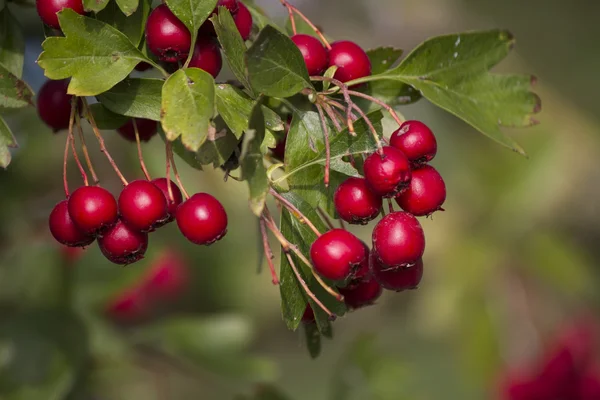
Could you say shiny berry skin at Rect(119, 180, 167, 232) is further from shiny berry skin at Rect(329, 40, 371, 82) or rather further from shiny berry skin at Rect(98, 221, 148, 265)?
shiny berry skin at Rect(329, 40, 371, 82)

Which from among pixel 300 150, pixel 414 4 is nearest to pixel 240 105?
pixel 300 150

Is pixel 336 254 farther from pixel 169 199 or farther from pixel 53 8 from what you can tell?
pixel 53 8

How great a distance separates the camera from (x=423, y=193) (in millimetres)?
754

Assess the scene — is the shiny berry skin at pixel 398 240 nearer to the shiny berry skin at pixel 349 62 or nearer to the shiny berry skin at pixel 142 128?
the shiny berry skin at pixel 349 62

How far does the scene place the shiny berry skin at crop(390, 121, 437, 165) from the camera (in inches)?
29.4

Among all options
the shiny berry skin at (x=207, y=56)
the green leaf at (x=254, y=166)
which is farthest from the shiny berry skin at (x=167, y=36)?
the green leaf at (x=254, y=166)

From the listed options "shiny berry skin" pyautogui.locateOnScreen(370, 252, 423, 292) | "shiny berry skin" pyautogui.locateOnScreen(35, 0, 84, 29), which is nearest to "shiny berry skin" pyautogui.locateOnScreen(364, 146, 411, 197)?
"shiny berry skin" pyautogui.locateOnScreen(370, 252, 423, 292)

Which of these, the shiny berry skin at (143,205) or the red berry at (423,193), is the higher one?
the red berry at (423,193)

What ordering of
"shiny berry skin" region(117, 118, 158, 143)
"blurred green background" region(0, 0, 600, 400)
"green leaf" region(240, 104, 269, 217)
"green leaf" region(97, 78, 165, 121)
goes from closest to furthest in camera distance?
"green leaf" region(240, 104, 269, 217), "green leaf" region(97, 78, 165, 121), "shiny berry skin" region(117, 118, 158, 143), "blurred green background" region(0, 0, 600, 400)

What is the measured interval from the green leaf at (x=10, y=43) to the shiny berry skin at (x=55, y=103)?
6 centimetres

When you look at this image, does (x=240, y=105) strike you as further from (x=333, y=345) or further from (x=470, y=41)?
(x=333, y=345)

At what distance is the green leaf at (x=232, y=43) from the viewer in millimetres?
712

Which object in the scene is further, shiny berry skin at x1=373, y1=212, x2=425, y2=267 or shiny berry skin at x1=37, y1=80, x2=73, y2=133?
shiny berry skin at x1=37, y1=80, x2=73, y2=133

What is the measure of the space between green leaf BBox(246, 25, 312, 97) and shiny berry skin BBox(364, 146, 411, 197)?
11 cm
